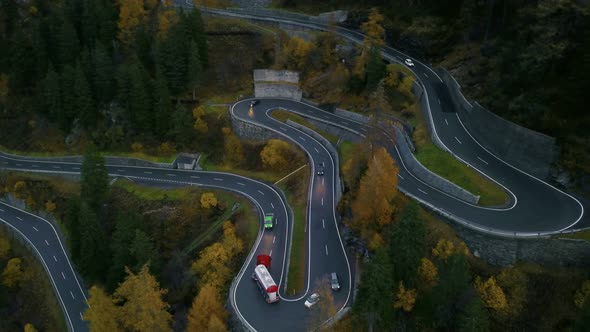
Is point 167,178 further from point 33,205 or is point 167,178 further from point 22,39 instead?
point 22,39

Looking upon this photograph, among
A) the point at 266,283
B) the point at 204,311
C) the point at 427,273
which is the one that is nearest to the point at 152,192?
the point at 204,311

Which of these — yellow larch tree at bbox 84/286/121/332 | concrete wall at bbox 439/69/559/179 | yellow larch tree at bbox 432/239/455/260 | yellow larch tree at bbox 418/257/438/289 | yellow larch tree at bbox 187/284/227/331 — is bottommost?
yellow larch tree at bbox 84/286/121/332

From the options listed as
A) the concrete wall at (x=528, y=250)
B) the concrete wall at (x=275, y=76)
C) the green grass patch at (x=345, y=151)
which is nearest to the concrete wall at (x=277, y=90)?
the concrete wall at (x=275, y=76)

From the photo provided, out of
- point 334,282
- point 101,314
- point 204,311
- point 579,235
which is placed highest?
point 579,235

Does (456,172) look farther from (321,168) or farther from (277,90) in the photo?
(277,90)

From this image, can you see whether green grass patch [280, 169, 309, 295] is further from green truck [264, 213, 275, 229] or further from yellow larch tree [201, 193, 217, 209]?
yellow larch tree [201, 193, 217, 209]

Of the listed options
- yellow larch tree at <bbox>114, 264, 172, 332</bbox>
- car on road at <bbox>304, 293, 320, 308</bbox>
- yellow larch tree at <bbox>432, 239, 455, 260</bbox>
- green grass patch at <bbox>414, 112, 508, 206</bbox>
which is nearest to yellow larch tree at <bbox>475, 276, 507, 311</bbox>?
yellow larch tree at <bbox>432, 239, 455, 260</bbox>

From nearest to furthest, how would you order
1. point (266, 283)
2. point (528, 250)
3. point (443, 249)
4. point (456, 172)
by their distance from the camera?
point (528, 250) < point (443, 249) < point (266, 283) < point (456, 172)
